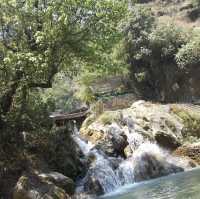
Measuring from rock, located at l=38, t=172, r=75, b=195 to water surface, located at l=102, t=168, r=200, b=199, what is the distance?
1.66 meters

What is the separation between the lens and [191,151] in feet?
104

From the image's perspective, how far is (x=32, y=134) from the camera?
2967 centimetres

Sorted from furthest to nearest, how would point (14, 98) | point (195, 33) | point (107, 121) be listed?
point (195, 33)
point (107, 121)
point (14, 98)

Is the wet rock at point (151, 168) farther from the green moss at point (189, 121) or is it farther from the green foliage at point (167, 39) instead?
the green foliage at point (167, 39)

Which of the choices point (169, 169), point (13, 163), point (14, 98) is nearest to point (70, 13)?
point (14, 98)

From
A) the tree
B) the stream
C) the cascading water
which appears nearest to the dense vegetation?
the tree

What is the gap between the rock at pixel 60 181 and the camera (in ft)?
83.4

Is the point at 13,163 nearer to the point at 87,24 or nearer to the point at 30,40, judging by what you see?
the point at 30,40

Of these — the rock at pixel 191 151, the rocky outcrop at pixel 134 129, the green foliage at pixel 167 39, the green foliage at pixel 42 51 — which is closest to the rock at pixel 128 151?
the rocky outcrop at pixel 134 129

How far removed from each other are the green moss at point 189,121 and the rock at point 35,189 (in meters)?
13.3

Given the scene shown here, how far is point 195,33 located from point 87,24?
1240 inches

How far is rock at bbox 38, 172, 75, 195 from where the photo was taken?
2541cm

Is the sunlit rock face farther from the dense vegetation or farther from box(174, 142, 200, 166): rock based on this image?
the dense vegetation

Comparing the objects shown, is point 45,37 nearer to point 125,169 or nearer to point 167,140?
point 125,169
